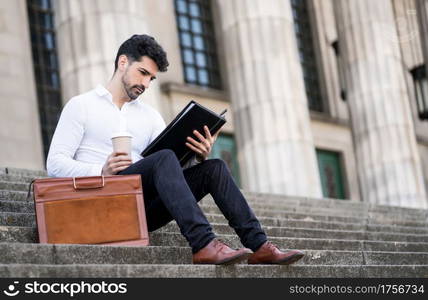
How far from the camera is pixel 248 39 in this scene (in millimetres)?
19438

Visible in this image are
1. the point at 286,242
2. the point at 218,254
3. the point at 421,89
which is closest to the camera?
the point at 218,254

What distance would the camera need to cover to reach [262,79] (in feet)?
63.1

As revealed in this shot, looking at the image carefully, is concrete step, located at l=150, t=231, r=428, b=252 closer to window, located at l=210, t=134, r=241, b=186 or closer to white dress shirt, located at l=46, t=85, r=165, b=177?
white dress shirt, located at l=46, t=85, r=165, b=177

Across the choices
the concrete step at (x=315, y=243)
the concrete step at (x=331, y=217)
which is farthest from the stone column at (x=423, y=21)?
the concrete step at (x=315, y=243)

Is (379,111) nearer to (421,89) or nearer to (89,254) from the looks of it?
(421,89)

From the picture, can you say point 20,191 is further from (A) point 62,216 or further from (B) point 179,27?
(B) point 179,27

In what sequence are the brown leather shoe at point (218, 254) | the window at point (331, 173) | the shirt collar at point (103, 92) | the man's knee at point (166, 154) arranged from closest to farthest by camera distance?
1. the brown leather shoe at point (218, 254)
2. the man's knee at point (166, 154)
3. the shirt collar at point (103, 92)
4. the window at point (331, 173)

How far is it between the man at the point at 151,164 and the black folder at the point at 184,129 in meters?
0.07

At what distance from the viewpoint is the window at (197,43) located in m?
25.2

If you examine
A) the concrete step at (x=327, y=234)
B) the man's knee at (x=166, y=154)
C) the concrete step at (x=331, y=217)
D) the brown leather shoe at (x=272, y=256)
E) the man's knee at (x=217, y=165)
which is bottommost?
the brown leather shoe at (x=272, y=256)

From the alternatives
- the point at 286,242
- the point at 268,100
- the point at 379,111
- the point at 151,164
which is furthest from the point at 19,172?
the point at 379,111

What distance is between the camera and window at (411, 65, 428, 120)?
2328 cm

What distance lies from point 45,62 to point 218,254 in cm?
1671

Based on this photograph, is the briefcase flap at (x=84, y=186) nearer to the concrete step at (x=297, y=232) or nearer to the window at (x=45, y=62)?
the concrete step at (x=297, y=232)
